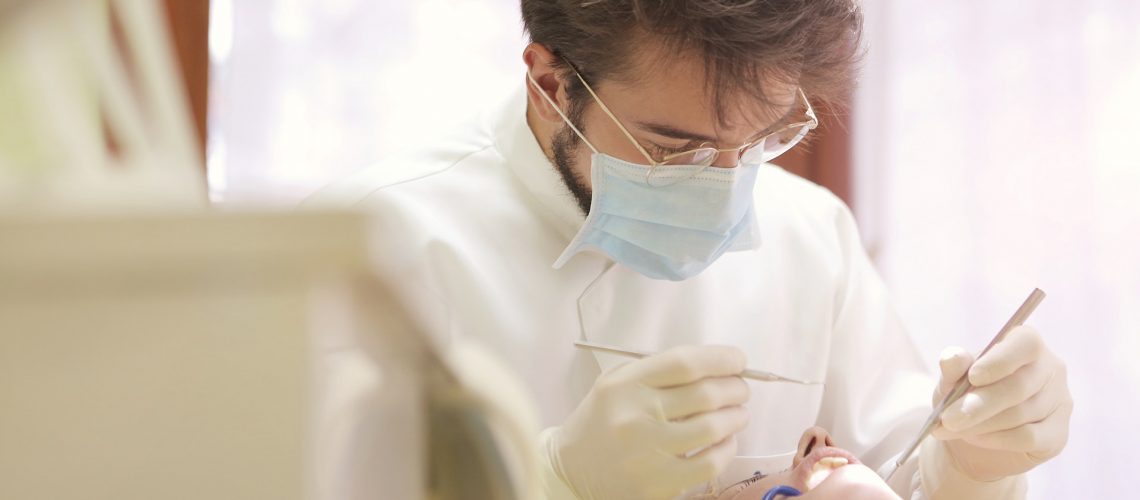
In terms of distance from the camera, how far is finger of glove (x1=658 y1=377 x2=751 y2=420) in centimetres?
127

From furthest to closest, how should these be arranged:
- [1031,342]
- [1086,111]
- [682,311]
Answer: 1. [1086,111]
2. [682,311]
3. [1031,342]

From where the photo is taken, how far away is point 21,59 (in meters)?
0.67

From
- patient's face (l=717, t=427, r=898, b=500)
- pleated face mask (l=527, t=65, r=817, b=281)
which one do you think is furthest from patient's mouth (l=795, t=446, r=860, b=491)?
pleated face mask (l=527, t=65, r=817, b=281)

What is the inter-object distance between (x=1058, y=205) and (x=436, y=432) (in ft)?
7.84

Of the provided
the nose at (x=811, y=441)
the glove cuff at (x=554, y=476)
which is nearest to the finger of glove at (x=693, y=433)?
the glove cuff at (x=554, y=476)

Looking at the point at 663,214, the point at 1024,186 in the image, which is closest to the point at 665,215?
the point at 663,214

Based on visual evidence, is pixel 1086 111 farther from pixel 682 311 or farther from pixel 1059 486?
pixel 682 311

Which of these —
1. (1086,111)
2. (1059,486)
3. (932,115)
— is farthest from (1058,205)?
(1059,486)

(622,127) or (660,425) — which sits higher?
(622,127)

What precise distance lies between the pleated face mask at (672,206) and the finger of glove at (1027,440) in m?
0.47

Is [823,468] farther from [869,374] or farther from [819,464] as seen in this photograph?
[869,374]

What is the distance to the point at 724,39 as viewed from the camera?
→ 135cm

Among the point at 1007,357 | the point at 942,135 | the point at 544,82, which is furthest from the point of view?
the point at 942,135

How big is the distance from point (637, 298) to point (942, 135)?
1.45m
